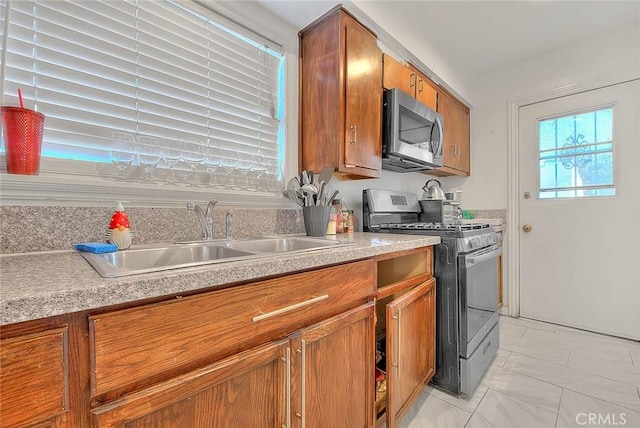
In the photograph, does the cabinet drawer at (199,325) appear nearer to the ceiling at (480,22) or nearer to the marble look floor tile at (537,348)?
the ceiling at (480,22)

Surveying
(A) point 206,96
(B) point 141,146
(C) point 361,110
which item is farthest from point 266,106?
(B) point 141,146

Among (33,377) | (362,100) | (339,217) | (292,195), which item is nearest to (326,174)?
(292,195)

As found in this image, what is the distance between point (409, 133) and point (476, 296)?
45.2 inches

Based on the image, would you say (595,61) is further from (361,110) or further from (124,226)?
(124,226)

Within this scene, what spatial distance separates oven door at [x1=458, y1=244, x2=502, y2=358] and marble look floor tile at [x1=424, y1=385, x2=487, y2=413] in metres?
0.23

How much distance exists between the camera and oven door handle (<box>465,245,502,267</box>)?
1.56 metres

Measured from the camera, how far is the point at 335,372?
99 centimetres

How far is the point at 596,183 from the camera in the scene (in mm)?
2391

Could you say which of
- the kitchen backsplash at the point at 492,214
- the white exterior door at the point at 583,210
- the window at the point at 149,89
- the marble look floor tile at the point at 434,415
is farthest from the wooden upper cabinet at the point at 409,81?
the marble look floor tile at the point at 434,415

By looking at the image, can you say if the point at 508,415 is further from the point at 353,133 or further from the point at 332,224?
the point at 353,133

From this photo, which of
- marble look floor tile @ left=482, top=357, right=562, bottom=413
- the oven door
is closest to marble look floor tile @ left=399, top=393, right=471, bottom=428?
the oven door

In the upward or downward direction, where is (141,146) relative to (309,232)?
upward

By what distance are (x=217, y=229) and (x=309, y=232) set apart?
0.47 meters

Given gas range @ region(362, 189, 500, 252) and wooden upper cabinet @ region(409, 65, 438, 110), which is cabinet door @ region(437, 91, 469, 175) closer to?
wooden upper cabinet @ region(409, 65, 438, 110)
